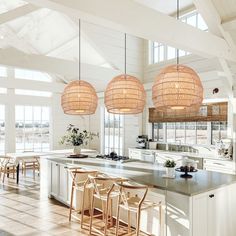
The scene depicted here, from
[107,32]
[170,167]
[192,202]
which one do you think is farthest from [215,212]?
[107,32]

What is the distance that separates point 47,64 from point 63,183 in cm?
268

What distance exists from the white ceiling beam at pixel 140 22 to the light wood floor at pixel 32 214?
2.83 metres

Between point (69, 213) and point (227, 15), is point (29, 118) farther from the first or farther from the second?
point (227, 15)

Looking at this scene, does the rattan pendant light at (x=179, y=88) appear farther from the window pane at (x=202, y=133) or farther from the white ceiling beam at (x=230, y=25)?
the window pane at (x=202, y=133)

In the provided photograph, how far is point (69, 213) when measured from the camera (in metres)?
4.51

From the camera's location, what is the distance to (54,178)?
17.6 feet

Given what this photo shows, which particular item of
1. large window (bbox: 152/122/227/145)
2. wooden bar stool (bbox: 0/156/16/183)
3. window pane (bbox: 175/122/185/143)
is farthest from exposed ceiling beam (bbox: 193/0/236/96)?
wooden bar stool (bbox: 0/156/16/183)

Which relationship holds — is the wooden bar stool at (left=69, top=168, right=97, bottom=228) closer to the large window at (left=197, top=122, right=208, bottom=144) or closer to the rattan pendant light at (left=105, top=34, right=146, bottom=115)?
the rattan pendant light at (left=105, top=34, right=146, bottom=115)

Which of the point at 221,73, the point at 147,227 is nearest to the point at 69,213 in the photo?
the point at 147,227

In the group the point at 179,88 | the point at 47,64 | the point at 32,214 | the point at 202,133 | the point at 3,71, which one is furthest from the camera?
the point at 3,71

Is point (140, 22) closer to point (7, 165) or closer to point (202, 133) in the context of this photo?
point (202, 133)

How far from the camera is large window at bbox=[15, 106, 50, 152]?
9031mm

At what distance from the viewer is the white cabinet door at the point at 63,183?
16.3 ft

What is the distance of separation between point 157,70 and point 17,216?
5.15 metres
